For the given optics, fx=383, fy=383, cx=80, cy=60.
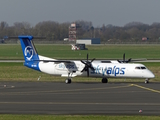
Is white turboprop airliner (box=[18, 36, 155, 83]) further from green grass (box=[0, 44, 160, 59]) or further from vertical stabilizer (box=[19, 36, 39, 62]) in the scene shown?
green grass (box=[0, 44, 160, 59])

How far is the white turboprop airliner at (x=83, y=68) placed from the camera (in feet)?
138

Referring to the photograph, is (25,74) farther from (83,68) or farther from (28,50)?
(83,68)

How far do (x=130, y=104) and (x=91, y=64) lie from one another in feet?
54.3

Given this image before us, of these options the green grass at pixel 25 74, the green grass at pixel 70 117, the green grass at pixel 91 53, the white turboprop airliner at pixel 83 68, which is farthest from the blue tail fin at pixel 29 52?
the green grass at pixel 91 53

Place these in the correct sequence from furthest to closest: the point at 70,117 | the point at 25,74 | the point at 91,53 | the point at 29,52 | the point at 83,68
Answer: the point at 91,53 → the point at 25,74 → the point at 29,52 → the point at 83,68 → the point at 70,117

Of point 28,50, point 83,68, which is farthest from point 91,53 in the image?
point 83,68

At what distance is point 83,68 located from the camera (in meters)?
→ 43.5

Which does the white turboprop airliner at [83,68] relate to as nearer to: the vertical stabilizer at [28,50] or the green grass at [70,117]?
the vertical stabilizer at [28,50]

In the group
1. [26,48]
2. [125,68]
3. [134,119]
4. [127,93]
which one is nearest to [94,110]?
[134,119]

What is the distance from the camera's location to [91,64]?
143 feet

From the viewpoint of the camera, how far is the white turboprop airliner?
42.0 metres

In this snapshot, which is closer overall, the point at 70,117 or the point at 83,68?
the point at 70,117

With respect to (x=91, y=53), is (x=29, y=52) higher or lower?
higher

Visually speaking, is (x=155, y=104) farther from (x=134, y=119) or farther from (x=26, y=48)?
(x=26, y=48)
